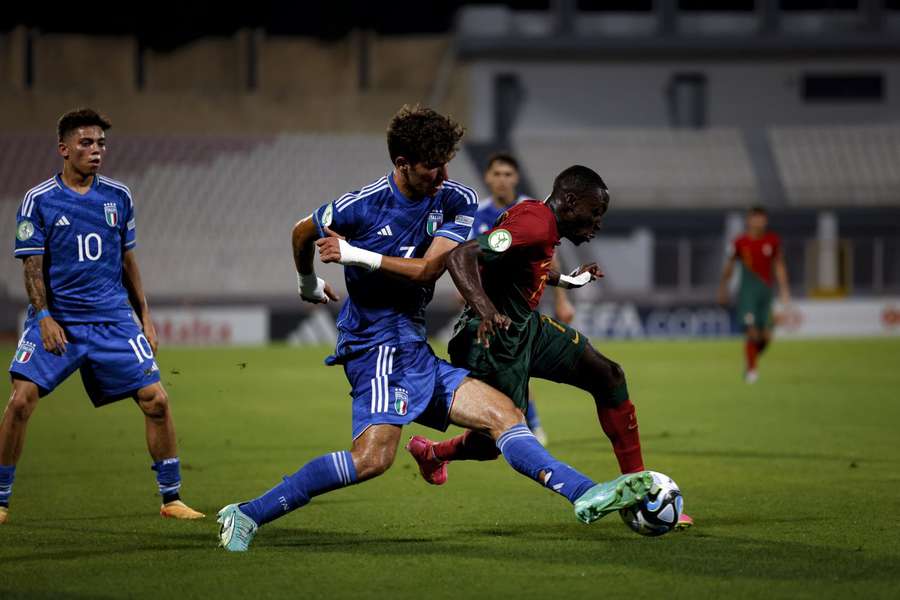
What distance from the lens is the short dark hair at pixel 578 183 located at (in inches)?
247

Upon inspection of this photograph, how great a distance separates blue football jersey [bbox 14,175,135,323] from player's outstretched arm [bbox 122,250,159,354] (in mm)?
167

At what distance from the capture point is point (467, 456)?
22.3 ft

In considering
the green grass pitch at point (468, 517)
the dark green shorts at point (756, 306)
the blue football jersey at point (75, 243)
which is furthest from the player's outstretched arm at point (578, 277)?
the dark green shorts at point (756, 306)

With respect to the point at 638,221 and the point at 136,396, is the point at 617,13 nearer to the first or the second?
the point at 638,221

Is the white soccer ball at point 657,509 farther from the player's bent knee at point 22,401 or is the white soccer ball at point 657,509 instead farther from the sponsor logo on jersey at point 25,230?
the sponsor logo on jersey at point 25,230

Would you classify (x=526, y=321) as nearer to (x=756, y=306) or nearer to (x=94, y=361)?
(x=94, y=361)

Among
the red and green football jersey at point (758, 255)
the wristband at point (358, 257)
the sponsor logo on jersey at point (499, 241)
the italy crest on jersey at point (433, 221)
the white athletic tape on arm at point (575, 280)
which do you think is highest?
the italy crest on jersey at point (433, 221)

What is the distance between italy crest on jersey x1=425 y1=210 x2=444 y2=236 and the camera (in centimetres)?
616

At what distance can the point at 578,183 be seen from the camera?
6281mm

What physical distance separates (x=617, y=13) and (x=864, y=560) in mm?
33976

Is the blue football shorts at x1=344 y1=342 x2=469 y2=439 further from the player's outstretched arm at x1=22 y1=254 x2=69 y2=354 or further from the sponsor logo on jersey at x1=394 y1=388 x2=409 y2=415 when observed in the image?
the player's outstretched arm at x1=22 y1=254 x2=69 y2=354

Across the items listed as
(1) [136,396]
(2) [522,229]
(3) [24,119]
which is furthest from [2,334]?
(2) [522,229]

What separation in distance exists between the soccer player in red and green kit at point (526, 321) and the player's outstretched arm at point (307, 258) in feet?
2.15

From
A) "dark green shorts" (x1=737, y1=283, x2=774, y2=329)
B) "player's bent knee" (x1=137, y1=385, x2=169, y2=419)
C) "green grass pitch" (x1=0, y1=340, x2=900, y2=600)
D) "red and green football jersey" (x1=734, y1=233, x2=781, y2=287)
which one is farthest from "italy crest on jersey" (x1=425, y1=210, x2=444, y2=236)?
"red and green football jersey" (x1=734, y1=233, x2=781, y2=287)
